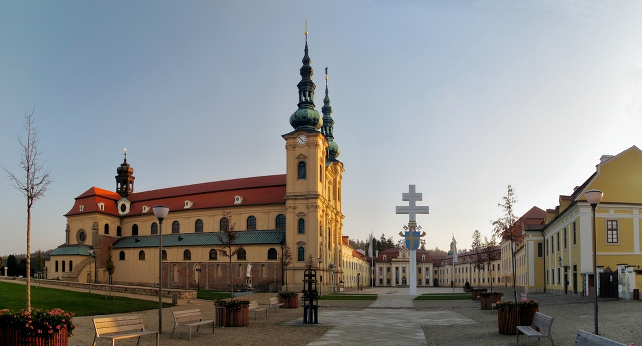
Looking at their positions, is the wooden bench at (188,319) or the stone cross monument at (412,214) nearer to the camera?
the wooden bench at (188,319)

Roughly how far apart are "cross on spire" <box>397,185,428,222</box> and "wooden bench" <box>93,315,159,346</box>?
3640cm

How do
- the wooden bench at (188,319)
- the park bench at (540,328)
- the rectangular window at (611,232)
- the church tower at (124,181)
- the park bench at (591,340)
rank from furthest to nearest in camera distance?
the church tower at (124,181) → the rectangular window at (611,232) → the wooden bench at (188,319) → the park bench at (540,328) → the park bench at (591,340)

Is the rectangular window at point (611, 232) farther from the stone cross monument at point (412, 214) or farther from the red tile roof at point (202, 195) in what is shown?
the red tile roof at point (202, 195)

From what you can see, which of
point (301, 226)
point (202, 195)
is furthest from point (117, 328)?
point (202, 195)

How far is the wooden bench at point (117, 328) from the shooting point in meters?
13.3

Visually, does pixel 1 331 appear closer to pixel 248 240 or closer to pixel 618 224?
pixel 618 224

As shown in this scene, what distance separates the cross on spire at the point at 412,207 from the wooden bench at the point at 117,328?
119 feet

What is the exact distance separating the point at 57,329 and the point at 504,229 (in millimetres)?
20903

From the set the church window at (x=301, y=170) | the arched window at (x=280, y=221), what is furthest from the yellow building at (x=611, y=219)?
the arched window at (x=280, y=221)

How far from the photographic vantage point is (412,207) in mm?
48875

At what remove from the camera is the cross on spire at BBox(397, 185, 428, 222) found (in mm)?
48688

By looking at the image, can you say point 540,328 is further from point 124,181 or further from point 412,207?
point 124,181

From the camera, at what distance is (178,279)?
6738 cm

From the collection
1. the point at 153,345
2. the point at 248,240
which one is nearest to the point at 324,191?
the point at 248,240
